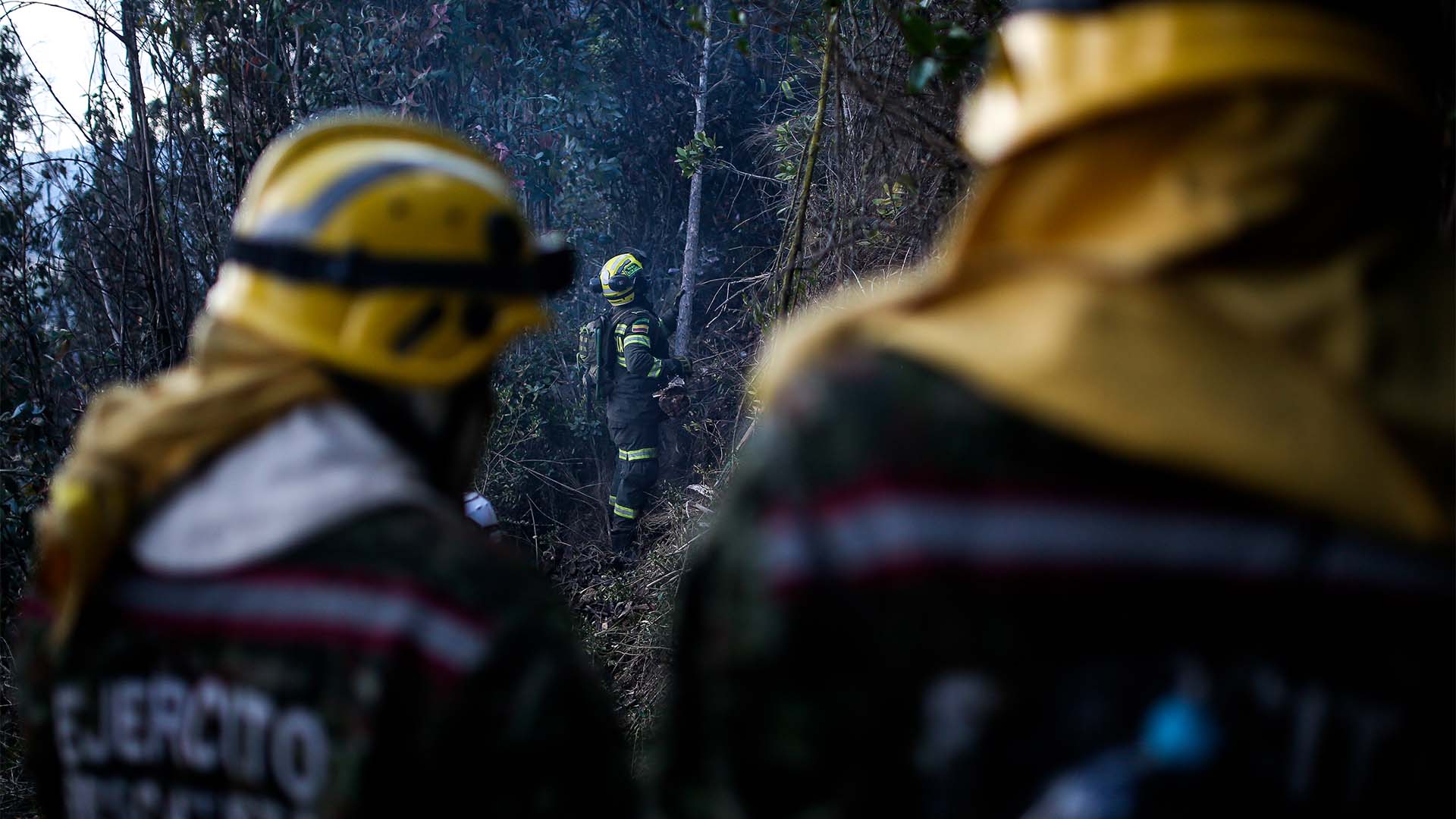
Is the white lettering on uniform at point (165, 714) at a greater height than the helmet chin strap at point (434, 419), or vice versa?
the helmet chin strap at point (434, 419)

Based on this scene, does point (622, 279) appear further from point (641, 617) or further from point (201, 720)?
point (201, 720)

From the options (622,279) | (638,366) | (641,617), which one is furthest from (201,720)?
(622,279)

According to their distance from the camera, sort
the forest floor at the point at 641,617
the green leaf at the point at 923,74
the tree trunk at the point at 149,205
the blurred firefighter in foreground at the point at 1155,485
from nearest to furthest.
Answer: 1. the blurred firefighter in foreground at the point at 1155,485
2. the green leaf at the point at 923,74
3. the tree trunk at the point at 149,205
4. the forest floor at the point at 641,617

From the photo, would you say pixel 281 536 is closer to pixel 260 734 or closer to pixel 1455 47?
pixel 260 734

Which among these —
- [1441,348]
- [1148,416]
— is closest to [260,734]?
[1148,416]

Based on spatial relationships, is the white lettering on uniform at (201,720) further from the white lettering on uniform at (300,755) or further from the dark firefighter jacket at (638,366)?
the dark firefighter jacket at (638,366)

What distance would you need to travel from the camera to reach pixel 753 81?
33.2 feet

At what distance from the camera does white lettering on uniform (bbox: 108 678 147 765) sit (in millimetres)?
1251

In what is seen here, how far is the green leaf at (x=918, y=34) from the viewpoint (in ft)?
7.52

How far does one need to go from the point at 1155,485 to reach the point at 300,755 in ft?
3.06

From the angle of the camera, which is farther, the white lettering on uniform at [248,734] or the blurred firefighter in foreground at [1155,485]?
the white lettering on uniform at [248,734]

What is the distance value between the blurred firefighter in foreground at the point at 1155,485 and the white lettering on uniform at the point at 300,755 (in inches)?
21.8

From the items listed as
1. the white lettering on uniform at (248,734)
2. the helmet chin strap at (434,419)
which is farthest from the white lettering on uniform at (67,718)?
the helmet chin strap at (434,419)

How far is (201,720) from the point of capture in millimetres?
1214
